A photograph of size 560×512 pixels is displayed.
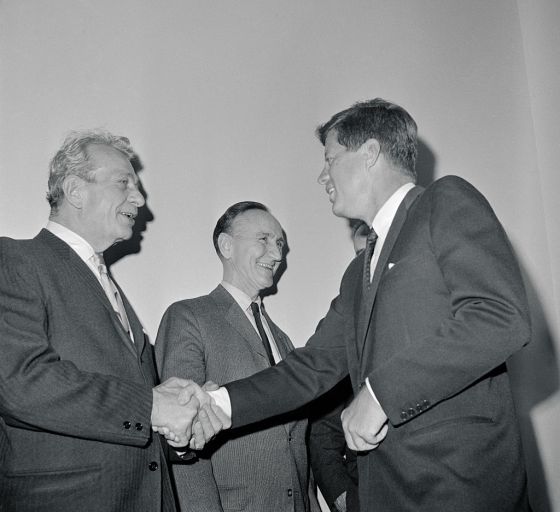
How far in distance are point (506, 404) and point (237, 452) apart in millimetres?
1142

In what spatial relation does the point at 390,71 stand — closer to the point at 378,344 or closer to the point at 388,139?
the point at 388,139

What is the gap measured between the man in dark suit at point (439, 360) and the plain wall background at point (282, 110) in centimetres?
149

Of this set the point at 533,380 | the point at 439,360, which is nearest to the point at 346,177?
the point at 439,360

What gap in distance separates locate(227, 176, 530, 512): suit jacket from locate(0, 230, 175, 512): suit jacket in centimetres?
72

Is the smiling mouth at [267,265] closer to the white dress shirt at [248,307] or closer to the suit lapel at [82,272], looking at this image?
the white dress shirt at [248,307]

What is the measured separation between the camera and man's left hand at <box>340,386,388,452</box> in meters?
1.65

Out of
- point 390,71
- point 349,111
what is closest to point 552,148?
point 390,71

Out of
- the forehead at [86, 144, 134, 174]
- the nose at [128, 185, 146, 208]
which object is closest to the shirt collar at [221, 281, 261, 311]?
the nose at [128, 185, 146, 208]

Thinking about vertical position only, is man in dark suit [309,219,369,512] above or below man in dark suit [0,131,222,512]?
below

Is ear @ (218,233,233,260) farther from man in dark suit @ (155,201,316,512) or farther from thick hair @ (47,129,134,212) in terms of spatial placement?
thick hair @ (47,129,134,212)

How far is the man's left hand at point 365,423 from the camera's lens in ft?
5.40

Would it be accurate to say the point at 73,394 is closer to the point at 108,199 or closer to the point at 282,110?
the point at 108,199

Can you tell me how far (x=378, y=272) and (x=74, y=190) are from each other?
1.29 m

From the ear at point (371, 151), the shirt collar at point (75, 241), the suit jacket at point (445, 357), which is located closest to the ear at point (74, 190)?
the shirt collar at point (75, 241)
